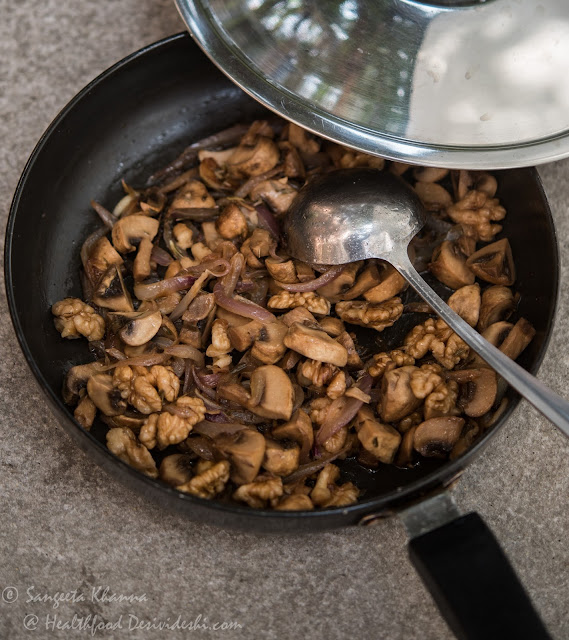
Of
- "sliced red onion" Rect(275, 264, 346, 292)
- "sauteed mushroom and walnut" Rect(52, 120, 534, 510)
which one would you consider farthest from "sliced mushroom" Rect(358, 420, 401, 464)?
"sliced red onion" Rect(275, 264, 346, 292)

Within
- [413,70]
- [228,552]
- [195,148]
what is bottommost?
[228,552]

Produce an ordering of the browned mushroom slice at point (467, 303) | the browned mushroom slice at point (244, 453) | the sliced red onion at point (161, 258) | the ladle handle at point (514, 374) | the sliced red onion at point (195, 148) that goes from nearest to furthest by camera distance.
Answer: the ladle handle at point (514, 374)
the browned mushroom slice at point (244, 453)
the browned mushroom slice at point (467, 303)
the sliced red onion at point (161, 258)
the sliced red onion at point (195, 148)

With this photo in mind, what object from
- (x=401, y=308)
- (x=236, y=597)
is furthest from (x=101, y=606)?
(x=401, y=308)

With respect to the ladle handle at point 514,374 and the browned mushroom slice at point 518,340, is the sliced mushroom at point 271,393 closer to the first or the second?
the ladle handle at point 514,374

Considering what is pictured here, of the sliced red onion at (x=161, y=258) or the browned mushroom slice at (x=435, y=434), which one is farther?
the sliced red onion at (x=161, y=258)

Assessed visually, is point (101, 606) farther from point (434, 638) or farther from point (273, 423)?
point (434, 638)

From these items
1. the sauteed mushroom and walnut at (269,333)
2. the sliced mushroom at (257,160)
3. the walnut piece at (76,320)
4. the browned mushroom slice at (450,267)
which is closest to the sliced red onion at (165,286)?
the sauteed mushroom and walnut at (269,333)

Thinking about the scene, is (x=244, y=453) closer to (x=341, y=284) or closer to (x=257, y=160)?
(x=341, y=284)

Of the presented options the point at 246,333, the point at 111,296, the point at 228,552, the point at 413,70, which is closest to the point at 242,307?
the point at 246,333
